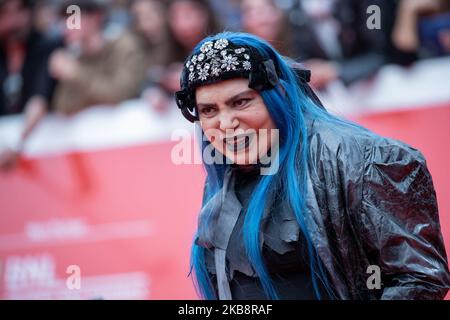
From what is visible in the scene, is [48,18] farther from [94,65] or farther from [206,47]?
[206,47]

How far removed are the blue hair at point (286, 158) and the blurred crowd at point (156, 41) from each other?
1.56 m

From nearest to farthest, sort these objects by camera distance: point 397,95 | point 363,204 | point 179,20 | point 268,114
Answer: point 363,204 → point 268,114 → point 397,95 → point 179,20

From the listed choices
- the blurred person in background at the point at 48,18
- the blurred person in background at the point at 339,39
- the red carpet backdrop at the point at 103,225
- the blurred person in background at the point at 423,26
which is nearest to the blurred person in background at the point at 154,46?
the red carpet backdrop at the point at 103,225

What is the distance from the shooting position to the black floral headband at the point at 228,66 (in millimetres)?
1643

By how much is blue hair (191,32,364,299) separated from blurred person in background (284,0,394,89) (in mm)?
1921

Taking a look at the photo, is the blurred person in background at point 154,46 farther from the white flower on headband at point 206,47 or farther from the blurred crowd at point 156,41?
the white flower on headband at point 206,47

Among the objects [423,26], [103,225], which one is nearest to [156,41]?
[103,225]

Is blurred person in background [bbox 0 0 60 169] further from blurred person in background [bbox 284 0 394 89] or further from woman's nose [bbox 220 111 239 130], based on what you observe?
woman's nose [bbox 220 111 239 130]

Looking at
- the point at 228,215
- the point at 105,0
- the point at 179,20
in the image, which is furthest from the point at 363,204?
the point at 105,0
